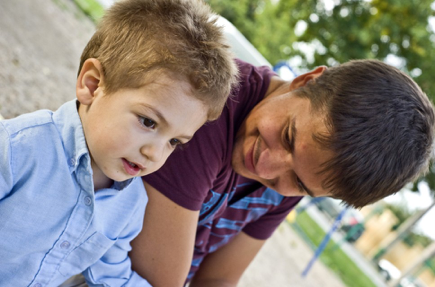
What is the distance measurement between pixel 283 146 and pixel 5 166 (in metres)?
0.95

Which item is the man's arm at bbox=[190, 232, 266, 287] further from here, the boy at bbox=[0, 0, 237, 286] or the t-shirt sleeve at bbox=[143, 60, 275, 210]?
the boy at bbox=[0, 0, 237, 286]

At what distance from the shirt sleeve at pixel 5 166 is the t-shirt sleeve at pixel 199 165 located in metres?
0.48

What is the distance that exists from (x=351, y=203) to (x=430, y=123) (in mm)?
406

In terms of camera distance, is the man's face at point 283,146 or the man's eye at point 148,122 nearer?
the man's eye at point 148,122

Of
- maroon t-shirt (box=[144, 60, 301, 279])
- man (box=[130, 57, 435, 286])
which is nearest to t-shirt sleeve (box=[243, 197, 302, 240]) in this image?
maroon t-shirt (box=[144, 60, 301, 279])

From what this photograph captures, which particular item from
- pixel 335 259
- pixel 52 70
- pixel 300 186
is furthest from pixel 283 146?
pixel 335 259

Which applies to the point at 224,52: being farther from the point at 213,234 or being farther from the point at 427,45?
the point at 427,45

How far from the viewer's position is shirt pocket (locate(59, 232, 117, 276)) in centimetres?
140

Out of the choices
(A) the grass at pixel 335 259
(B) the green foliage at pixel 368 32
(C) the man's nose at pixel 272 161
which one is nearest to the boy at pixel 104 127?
(C) the man's nose at pixel 272 161

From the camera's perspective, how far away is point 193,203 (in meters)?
1.56

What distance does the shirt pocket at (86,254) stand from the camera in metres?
1.40

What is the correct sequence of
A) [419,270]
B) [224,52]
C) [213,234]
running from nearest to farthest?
[224,52] < [213,234] < [419,270]

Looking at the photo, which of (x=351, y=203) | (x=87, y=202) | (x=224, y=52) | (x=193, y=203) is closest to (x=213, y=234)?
(x=193, y=203)

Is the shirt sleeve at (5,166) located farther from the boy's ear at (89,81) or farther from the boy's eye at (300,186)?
the boy's eye at (300,186)
